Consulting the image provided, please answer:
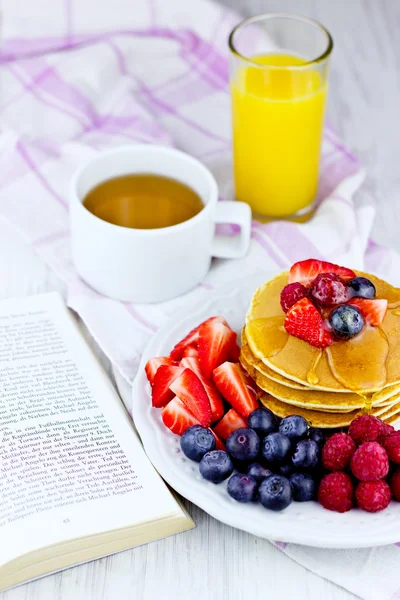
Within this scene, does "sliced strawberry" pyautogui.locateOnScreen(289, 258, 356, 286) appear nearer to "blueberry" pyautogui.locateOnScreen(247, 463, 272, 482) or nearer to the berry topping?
the berry topping

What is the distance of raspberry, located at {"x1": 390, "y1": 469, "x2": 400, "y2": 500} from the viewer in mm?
1287

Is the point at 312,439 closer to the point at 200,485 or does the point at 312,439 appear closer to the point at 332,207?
the point at 200,485

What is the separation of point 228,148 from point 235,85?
0.38 metres

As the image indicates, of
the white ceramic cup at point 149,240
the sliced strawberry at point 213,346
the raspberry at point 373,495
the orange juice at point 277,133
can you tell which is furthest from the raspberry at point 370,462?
the orange juice at point 277,133

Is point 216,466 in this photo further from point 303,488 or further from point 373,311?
Answer: point 373,311

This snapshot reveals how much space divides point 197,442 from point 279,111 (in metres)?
0.86

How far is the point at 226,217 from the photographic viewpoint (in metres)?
1.83

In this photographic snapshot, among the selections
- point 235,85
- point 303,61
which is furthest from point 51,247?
point 303,61

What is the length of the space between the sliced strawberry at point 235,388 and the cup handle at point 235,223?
1.48 ft

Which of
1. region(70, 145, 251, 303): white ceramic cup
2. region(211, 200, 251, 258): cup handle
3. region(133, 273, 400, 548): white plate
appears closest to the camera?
region(133, 273, 400, 548): white plate

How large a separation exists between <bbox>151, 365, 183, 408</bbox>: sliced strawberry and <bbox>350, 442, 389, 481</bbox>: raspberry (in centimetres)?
36

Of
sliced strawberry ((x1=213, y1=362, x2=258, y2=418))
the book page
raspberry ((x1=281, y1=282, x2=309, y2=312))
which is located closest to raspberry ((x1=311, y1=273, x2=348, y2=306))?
raspberry ((x1=281, y1=282, x2=309, y2=312))

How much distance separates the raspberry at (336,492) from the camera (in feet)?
4.19

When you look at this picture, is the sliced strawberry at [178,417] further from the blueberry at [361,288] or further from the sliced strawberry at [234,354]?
the blueberry at [361,288]
